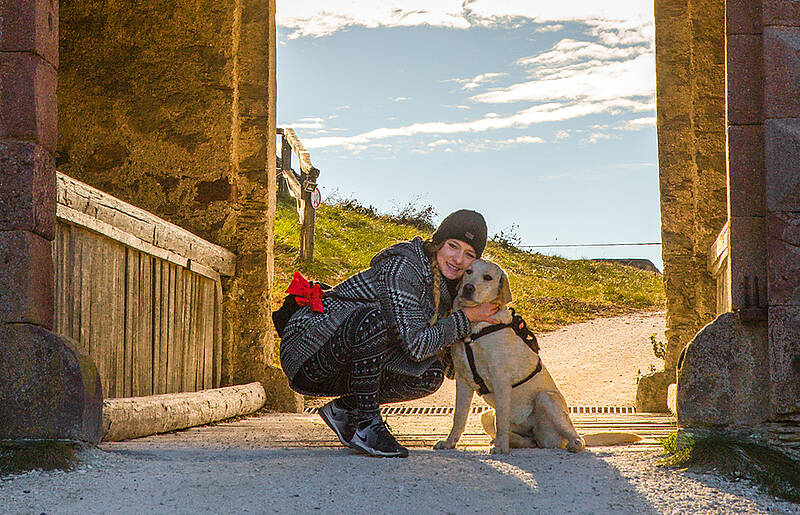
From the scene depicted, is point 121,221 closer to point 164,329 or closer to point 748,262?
point 164,329

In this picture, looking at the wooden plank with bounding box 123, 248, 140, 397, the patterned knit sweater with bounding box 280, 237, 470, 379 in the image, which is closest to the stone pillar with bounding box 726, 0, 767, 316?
the patterned knit sweater with bounding box 280, 237, 470, 379

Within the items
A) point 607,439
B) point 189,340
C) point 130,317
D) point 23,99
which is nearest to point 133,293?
point 130,317

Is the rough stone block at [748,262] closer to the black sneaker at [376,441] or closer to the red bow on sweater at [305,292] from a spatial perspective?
the black sneaker at [376,441]

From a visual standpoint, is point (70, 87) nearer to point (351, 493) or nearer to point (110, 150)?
point (110, 150)

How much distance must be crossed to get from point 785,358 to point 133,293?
3658 mm

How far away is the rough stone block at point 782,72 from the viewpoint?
145 inches

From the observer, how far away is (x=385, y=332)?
13.2ft

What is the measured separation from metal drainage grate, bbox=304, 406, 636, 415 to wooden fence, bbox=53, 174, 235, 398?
1.72 metres

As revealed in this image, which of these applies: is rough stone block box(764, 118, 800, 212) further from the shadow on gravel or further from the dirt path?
the dirt path

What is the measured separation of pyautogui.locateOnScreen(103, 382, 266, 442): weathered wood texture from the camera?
15.1ft

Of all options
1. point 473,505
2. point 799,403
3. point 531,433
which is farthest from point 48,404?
point 799,403

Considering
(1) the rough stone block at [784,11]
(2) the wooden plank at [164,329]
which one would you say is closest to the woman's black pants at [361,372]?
(2) the wooden plank at [164,329]

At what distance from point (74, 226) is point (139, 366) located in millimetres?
1120

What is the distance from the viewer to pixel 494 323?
4125mm
